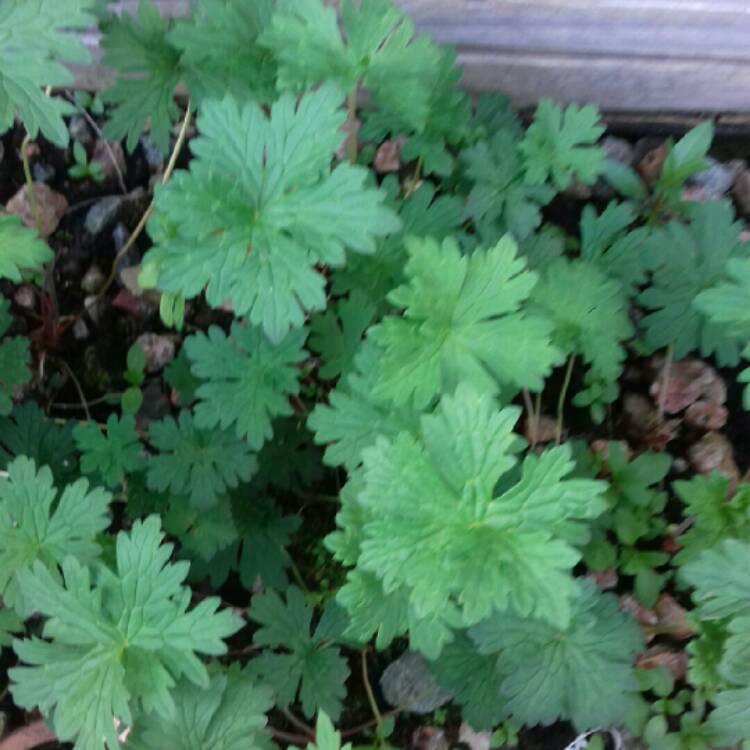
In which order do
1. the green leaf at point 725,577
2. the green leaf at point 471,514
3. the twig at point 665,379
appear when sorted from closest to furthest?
the green leaf at point 471,514 < the green leaf at point 725,577 < the twig at point 665,379

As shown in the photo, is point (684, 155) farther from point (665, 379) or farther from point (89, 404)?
point (89, 404)

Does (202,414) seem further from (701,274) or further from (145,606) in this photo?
(701,274)

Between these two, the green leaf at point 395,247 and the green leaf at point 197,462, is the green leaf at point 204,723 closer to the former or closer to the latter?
the green leaf at point 197,462

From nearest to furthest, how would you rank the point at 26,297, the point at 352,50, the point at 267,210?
the point at 267,210
the point at 352,50
the point at 26,297

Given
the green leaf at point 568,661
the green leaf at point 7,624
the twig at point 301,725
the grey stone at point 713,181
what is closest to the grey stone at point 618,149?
the grey stone at point 713,181

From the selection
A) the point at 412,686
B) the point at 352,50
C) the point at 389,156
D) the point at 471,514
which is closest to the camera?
the point at 471,514

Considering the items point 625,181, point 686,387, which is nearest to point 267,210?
point 625,181

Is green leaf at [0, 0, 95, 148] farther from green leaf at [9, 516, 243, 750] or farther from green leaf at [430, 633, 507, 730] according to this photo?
green leaf at [430, 633, 507, 730]

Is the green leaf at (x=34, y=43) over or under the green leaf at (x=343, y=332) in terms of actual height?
over
